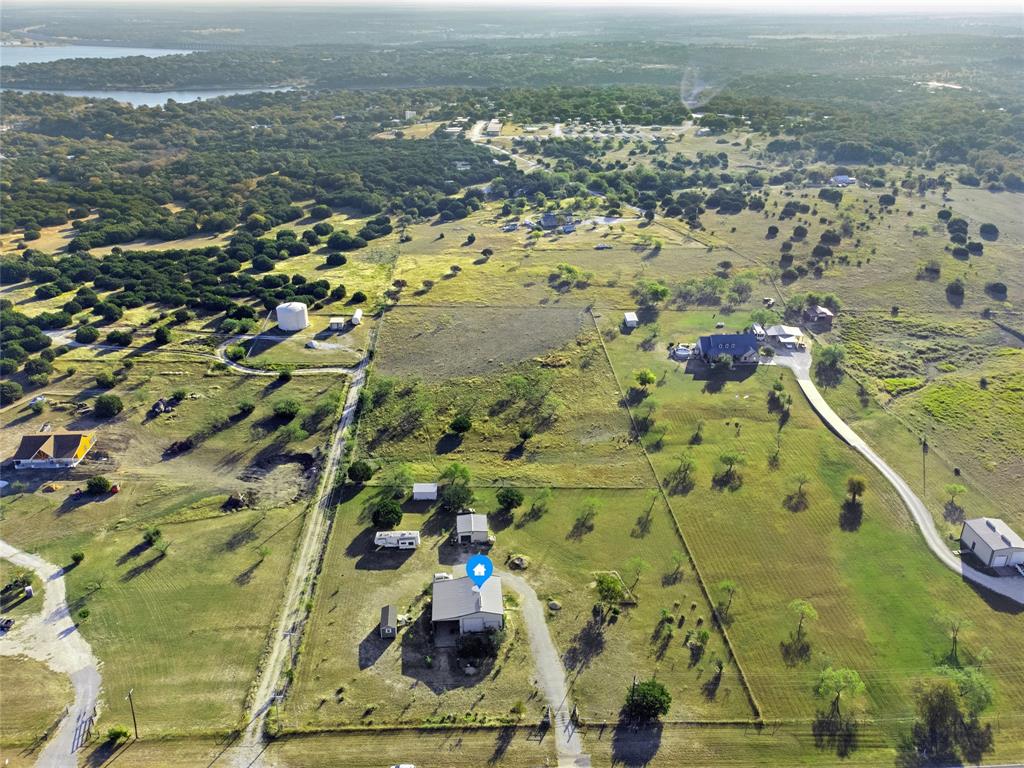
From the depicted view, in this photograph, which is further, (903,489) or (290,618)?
(903,489)

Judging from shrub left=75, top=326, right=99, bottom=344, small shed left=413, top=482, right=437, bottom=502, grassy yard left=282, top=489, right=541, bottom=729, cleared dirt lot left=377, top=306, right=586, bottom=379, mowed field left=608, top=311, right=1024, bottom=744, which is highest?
shrub left=75, top=326, right=99, bottom=344

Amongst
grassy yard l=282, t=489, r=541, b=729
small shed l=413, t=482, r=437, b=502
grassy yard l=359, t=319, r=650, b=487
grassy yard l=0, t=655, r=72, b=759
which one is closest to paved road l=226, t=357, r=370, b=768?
grassy yard l=282, t=489, r=541, b=729

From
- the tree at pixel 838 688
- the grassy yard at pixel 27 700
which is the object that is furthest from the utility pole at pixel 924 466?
the grassy yard at pixel 27 700

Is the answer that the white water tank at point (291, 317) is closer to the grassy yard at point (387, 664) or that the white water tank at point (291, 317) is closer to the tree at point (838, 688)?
the grassy yard at point (387, 664)

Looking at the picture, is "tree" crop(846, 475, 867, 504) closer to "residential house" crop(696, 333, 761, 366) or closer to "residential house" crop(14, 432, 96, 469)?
"residential house" crop(696, 333, 761, 366)

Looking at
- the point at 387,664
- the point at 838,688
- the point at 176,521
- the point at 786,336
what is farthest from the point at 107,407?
the point at 786,336

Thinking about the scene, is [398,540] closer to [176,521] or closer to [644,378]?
[176,521]
